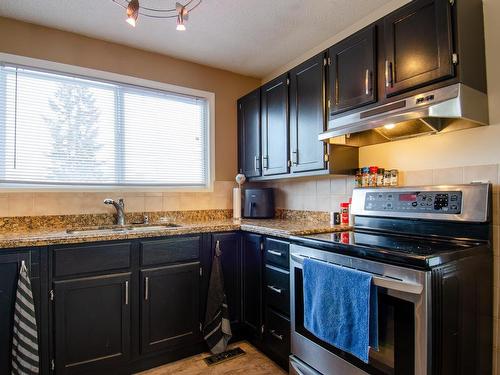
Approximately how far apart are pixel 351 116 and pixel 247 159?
1.31 metres

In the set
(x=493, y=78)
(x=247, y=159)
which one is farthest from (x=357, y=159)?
(x=247, y=159)

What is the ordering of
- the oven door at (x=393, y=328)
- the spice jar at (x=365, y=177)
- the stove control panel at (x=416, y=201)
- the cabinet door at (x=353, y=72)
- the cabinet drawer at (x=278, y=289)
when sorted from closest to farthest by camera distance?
the oven door at (x=393, y=328), the stove control panel at (x=416, y=201), the cabinet door at (x=353, y=72), the cabinet drawer at (x=278, y=289), the spice jar at (x=365, y=177)

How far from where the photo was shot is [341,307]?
143 cm

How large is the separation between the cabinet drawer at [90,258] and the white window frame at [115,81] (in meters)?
0.74

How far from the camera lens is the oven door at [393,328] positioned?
116 cm

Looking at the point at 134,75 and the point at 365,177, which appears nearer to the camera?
the point at 365,177

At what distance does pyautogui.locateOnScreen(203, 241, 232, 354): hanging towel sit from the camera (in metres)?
2.19

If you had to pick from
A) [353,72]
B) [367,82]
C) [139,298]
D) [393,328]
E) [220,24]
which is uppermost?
[220,24]

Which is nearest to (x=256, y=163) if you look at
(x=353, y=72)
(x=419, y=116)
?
(x=353, y=72)

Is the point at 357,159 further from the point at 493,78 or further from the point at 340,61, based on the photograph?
the point at 493,78

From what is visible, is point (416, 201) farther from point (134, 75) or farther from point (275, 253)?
point (134, 75)

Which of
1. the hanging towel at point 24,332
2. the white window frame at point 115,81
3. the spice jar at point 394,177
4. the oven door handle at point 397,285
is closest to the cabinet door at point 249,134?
the white window frame at point 115,81

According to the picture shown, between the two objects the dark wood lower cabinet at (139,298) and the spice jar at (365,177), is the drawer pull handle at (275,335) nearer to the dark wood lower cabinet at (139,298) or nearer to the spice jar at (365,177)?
the dark wood lower cabinet at (139,298)

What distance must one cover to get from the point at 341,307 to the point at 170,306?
47.1 inches
